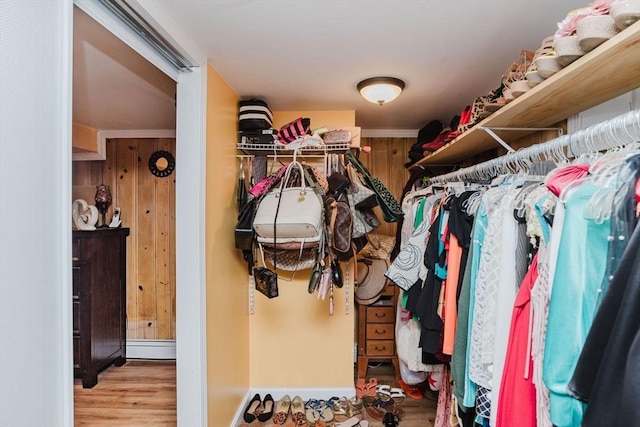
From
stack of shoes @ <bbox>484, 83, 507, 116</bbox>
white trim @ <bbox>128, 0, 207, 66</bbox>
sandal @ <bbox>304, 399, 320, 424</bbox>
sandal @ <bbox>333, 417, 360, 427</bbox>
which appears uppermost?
white trim @ <bbox>128, 0, 207, 66</bbox>

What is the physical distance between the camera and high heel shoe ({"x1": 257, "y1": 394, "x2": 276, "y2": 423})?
221cm

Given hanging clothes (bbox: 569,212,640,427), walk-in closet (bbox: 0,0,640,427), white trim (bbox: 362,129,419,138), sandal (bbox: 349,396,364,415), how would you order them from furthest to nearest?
white trim (bbox: 362,129,419,138)
sandal (bbox: 349,396,364,415)
walk-in closet (bbox: 0,0,640,427)
hanging clothes (bbox: 569,212,640,427)

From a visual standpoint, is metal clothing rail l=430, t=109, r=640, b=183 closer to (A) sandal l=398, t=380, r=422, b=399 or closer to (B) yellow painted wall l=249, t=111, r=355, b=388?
(B) yellow painted wall l=249, t=111, r=355, b=388

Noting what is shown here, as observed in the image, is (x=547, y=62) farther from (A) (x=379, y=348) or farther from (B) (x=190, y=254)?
(A) (x=379, y=348)

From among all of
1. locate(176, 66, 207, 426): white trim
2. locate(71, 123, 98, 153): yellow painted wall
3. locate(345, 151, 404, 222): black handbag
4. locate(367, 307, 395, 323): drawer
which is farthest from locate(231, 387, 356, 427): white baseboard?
locate(71, 123, 98, 153): yellow painted wall

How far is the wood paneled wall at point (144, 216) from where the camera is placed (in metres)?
3.22

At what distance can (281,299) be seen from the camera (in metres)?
2.51

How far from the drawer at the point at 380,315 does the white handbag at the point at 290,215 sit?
116 cm

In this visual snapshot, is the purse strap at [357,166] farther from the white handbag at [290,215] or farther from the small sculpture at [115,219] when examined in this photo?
the small sculpture at [115,219]

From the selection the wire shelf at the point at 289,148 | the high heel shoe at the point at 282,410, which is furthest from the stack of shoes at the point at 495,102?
the high heel shoe at the point at 282,410

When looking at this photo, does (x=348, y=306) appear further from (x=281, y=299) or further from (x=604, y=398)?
(x=604, y=398)

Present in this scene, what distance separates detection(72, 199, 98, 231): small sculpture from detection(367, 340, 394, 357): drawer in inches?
97.1
